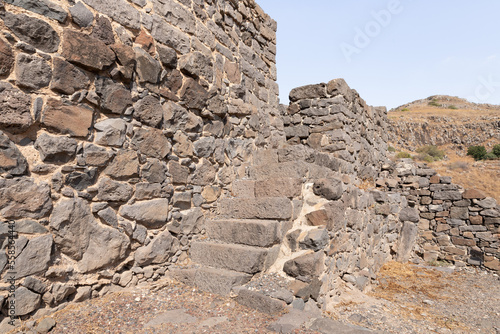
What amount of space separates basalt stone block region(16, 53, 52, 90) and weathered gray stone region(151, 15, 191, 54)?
4.08ft

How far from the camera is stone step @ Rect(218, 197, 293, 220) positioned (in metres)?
3.53

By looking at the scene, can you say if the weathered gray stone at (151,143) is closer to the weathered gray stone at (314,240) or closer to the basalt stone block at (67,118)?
the basalt stone block at (67,118)

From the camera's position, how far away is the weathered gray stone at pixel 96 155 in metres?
2.64

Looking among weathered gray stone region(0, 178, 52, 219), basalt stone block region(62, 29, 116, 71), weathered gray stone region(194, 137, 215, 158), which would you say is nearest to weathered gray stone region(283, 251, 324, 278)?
weathered gray stone region(194, 137, 215, 158)

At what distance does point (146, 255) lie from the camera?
3.07 metres

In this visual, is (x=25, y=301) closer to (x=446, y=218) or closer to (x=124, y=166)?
(x=124, y=166)

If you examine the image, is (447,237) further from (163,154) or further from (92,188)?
(92,188)

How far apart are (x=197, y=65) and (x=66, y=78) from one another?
1.63m

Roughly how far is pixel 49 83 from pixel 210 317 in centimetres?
229

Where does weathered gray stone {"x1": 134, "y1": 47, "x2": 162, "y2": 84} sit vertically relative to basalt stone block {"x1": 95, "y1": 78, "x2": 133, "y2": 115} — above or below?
above

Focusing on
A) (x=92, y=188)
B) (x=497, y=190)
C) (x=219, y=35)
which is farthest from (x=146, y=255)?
(x=497, y=190)

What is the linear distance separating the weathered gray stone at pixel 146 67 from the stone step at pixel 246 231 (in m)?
1.75

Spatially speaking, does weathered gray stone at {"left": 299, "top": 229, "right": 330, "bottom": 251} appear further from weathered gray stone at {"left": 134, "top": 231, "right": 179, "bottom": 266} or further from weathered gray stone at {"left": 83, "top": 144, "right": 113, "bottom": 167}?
weathered gray stone at {"left": 83, "top": 144, "right": 113, "bottom": 167}

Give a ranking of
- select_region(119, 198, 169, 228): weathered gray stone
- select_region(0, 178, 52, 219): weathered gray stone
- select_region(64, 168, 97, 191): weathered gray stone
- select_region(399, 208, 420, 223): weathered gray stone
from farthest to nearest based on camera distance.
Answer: select_region(399, 208, 420, 223): weathered gray stone → select_region(119, 198, 169, 228): weathered gray stone → select_region(64, 168, 97, 191): weathered gray stone → select_region(0, 178, 52, 219): weathered gray stone
